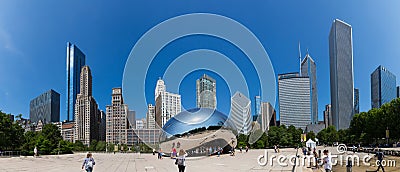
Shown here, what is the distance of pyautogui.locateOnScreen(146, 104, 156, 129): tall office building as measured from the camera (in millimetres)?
17055

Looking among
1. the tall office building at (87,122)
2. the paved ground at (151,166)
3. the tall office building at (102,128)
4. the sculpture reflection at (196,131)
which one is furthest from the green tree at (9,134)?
the tall office building at (102,128)

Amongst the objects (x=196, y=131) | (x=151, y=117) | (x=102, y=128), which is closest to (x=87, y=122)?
(x=102, y=128)

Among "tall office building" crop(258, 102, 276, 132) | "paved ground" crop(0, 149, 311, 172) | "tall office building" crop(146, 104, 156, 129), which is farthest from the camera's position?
"tall office building" crop(258, 102, 276, 132)

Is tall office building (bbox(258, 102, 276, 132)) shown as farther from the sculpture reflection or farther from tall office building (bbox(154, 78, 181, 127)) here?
tall office building (bbox(154, 78, 181, 127))

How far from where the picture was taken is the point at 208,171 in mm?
20578

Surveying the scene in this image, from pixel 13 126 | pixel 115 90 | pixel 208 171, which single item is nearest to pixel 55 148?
pixel 13 126

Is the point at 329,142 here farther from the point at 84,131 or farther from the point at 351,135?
the point at 84,131

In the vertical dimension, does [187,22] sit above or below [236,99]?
above

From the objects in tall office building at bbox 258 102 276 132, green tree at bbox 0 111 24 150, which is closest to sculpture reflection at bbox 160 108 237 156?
tall office building at bbox 258 102 276 132

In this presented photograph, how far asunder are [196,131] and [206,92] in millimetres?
4694

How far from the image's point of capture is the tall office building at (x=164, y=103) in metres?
16.1

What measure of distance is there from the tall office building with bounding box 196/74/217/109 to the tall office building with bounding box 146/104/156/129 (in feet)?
7.39

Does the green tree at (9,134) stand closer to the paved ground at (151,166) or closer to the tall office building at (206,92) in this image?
the paved ground at (151,166)

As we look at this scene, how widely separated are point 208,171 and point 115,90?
4508cm
